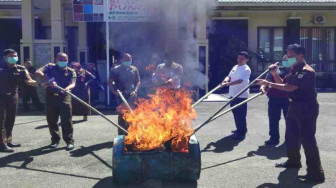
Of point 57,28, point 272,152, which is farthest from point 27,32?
point 272,152

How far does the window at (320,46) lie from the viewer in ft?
Result: 60.0

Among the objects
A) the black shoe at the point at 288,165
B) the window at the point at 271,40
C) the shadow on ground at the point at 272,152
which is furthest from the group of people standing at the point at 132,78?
the window at the point at 271,40

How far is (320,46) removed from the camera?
18.5 meters

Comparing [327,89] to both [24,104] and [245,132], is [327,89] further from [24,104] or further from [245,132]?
[24,104]

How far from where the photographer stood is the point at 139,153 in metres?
4.61

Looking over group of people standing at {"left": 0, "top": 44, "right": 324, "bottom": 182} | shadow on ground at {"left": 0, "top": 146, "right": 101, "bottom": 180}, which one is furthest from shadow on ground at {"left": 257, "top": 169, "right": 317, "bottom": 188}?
shadow on ground at {"left": 0, "top": 146, "right": 101, "bottom": 180}

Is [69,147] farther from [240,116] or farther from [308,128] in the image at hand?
[308,128]

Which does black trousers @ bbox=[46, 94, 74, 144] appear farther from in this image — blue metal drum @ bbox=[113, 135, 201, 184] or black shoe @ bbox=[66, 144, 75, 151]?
blue metal drum @ bbox=[113, 135, 201, 184]

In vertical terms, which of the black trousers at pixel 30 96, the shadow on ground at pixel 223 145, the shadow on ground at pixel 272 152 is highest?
the black trousers at pixel 30 96

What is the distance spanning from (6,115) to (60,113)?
97cm

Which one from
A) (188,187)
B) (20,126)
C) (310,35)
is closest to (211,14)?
(310,35)

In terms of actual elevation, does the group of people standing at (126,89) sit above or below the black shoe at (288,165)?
above

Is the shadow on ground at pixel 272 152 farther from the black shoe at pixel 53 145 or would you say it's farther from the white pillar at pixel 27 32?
the white pillar at pixel 27 32

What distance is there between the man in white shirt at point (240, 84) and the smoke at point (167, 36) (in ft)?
5.69
